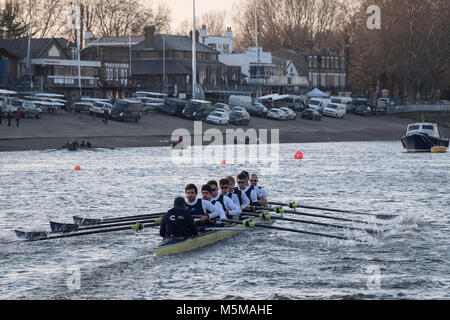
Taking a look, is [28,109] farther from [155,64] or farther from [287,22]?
[287,22]

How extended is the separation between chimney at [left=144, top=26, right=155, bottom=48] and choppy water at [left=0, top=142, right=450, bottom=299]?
200 ft

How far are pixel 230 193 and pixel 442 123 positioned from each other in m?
84.6

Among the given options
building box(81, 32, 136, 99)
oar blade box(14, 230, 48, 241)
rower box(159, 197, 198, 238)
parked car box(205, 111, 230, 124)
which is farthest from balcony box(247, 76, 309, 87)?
rower box(159, 197, 198, 238)

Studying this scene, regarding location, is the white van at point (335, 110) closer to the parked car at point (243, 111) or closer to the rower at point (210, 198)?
the parked car at point (243, 111)

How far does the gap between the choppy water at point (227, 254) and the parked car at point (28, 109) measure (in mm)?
24610

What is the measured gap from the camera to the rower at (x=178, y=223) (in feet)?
62.4

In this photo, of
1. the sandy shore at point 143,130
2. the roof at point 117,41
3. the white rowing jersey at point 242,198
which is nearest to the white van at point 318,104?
the sandy shore at point 143,130

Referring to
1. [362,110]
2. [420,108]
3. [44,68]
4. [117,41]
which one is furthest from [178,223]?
[420,108]

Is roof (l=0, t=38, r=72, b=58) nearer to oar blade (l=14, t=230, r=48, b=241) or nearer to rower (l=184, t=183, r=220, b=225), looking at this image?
oar blade (l=14, t=230, r=48, b=241)

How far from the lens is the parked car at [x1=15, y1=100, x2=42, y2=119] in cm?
6262

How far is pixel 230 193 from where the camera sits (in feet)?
74.7

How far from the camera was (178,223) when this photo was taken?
19.3 metres

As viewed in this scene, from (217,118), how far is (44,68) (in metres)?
21.9
